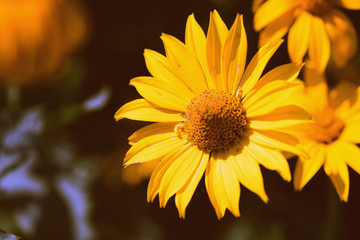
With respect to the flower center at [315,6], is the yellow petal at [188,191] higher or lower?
lower

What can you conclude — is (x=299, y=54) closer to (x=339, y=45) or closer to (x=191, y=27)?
(x=339, y=45)

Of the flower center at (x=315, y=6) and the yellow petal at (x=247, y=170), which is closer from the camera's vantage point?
the yellow petal at (x=247, y=170)

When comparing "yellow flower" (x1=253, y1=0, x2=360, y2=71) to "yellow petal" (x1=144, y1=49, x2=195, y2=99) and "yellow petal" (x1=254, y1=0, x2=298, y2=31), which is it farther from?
"yellow petal" (x1=144, y1=49, x2=195, y2=99)

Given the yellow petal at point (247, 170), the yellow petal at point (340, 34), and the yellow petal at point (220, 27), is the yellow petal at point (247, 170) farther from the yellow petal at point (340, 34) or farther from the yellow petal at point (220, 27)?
the yellow petal at point (340, 34)

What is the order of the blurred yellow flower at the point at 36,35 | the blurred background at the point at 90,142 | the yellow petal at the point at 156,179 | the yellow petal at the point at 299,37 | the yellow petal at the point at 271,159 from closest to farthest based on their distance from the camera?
the yellow petal at the point at 271,159 < the yellow petal at the point at 156,179 < the yellow petal at the point at 299,37 < the blurred background at the point at 90,142 < the blurred yellow flower at the point at 36,35

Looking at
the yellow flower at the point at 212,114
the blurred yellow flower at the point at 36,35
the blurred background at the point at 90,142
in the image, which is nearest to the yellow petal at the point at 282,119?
the yellow flower at the point at 212,114

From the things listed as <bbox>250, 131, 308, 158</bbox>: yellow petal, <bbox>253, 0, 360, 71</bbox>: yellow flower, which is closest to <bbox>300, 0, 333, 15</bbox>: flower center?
<bbox>253, 0, 360, 71</bbox>: yellow flower
